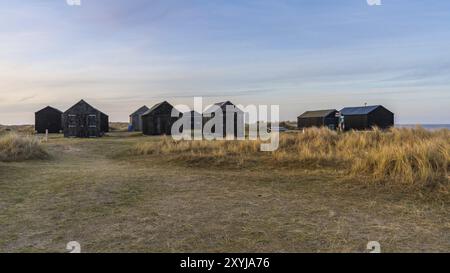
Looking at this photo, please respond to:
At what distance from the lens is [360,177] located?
893 cm

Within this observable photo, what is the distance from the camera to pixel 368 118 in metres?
44.2

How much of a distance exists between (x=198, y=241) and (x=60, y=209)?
3.04 metres

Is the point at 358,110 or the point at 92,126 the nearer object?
the point at 92,126

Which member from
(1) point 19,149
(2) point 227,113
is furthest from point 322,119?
(1) point 19,149

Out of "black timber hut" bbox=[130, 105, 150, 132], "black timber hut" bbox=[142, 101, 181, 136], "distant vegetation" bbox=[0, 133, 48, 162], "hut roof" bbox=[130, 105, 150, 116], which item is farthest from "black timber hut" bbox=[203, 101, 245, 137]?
"distant vegetation" bbox=[0, 133, 48, 162]

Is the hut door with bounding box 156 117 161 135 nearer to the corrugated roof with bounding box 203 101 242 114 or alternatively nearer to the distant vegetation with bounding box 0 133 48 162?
the corrugated roof with bounding box 203 101 242 114

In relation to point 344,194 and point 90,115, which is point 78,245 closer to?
point 344,194

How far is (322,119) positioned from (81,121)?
2870 centimetres

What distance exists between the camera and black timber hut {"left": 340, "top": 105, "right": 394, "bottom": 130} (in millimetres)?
44375

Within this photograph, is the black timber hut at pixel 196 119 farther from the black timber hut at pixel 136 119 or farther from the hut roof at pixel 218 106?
the black timber hut at pixel 136 119

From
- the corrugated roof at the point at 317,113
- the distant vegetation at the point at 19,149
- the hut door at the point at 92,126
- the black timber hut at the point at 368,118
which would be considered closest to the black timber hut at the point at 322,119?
the corrugated roof at the point at 317,113

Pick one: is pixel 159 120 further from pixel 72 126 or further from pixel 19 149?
pixel 19 149

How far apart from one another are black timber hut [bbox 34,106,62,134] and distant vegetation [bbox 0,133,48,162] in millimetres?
30391

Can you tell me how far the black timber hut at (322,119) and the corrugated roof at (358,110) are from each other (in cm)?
127
